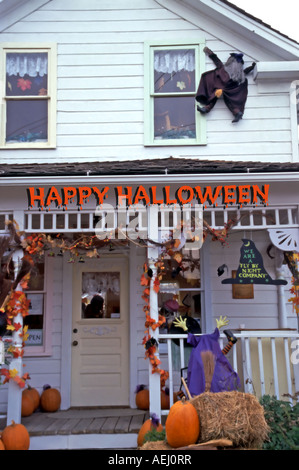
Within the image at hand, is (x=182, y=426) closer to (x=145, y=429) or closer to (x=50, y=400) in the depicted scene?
(x=145, y=429)

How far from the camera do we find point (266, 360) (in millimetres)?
5844

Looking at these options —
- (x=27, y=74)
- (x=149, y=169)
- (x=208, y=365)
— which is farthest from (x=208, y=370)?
(x=27, y=74)

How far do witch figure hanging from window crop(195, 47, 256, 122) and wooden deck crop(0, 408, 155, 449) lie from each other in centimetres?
469

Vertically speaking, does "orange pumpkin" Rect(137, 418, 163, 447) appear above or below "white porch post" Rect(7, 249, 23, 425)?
below

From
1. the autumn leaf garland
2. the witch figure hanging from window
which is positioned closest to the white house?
the witch figure hanging from window

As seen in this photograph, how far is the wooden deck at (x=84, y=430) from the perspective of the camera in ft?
18.0

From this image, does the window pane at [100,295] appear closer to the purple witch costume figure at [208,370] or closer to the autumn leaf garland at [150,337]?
the autumn leaf garland at [150,337]

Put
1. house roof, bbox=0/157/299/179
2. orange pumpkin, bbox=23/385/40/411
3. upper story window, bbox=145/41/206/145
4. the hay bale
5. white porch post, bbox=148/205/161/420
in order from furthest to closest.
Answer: upper story window, bbox=145/41/206/145, orange pumpkin, bbox=23/385/40/411, house roof, bbox=0/157/299/179, white porch post, bbox=148/205/161/420, the hay bale

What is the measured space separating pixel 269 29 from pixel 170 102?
6.29 feet

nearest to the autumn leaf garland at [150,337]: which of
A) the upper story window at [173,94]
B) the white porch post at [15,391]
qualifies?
the white porch post at [15,391]

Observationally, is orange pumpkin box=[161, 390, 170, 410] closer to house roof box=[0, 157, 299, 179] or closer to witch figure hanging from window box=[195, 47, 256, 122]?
house roof box=[0, 157, 299, 179]

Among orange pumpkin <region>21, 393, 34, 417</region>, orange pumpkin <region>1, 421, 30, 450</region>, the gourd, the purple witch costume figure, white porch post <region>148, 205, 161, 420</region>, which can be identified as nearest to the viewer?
the purple witch costume figure

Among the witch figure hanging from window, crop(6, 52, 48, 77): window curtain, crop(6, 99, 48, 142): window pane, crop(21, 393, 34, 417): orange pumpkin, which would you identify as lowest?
crop(21, 393, 34, 417): orange pumpkin

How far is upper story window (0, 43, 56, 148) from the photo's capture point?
7.41m
